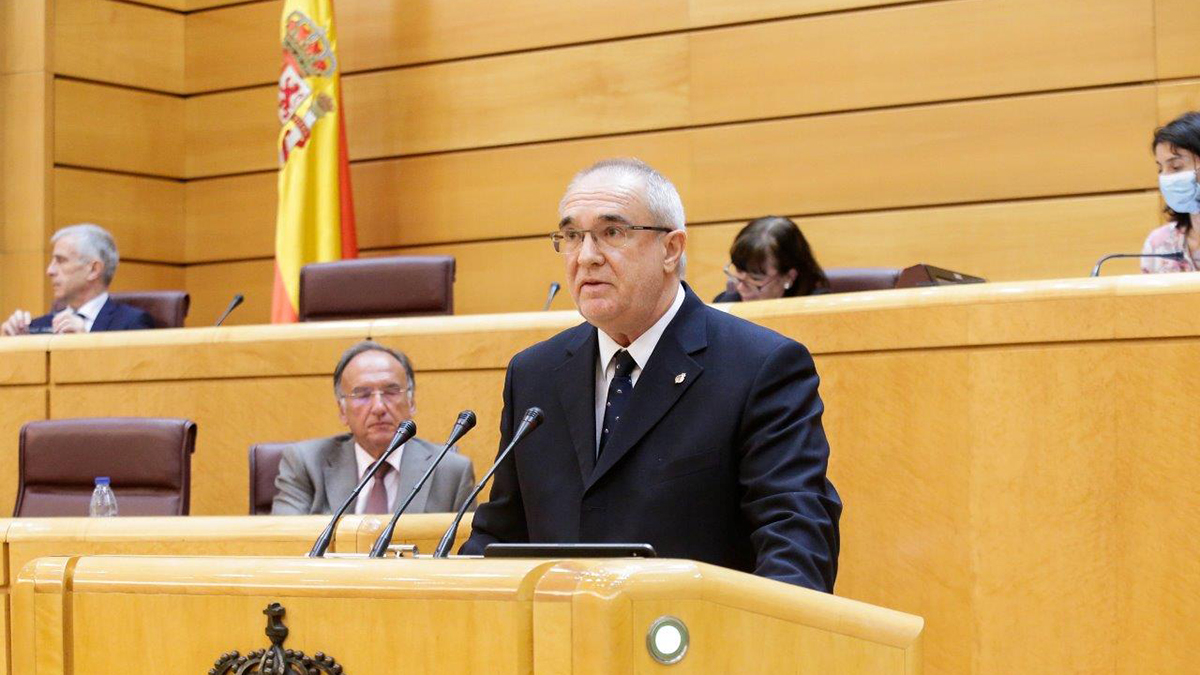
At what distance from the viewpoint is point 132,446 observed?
4051 mm

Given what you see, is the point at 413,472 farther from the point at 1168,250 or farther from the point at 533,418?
the point at 1168,250

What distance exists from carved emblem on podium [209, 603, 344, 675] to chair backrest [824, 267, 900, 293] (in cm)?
327

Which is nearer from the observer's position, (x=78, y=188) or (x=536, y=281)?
(x=536, y=281)

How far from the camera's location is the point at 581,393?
7.31 ft

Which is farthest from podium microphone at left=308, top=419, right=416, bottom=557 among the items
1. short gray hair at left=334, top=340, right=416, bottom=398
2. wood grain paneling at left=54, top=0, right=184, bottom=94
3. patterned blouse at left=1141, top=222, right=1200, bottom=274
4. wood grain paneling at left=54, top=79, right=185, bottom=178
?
wood grain paneling at left=54, top=0, right=184, bottom=94

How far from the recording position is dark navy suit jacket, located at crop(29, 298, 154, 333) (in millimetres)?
5332

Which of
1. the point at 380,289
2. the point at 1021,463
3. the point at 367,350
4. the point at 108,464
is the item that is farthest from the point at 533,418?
the point at 380,289

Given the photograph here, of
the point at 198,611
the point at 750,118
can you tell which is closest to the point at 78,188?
the point at 750,118

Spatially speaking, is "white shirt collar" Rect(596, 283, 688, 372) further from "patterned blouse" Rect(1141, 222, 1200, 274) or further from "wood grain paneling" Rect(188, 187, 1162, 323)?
"wood grain paneling" Rect(188, 187, 1162, 323)

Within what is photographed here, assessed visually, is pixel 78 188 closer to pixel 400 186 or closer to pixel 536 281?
pixel 400 186

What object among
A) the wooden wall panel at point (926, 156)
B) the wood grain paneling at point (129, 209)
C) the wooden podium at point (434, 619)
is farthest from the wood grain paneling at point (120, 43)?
the wooden podium at point (434, 619)

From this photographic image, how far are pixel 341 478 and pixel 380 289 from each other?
3.78ft

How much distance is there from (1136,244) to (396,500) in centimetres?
313

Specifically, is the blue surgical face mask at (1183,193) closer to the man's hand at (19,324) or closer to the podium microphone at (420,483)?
the podium microphone at (420,483)
